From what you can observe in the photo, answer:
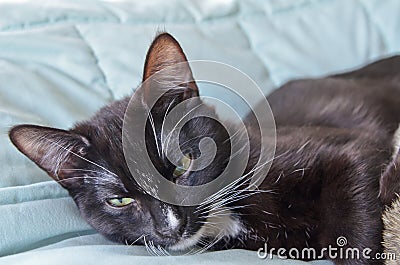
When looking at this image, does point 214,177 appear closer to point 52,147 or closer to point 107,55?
point 52,147

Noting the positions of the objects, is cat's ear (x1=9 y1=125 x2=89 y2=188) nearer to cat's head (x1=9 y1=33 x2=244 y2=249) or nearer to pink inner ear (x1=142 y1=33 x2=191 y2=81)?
cat's head (x1=9 y1=33 x2=244 y2=249)

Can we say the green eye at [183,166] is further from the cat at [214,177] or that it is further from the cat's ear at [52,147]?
the cat's ear at [52,147]

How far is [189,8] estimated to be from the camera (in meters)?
1.60

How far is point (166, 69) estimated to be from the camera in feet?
3.16

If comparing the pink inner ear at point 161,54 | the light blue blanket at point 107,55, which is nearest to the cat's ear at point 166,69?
the pink inner ear at point 161,54

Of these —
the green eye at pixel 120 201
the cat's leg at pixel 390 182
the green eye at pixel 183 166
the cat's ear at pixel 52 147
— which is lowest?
the cat's leg at pixel 390 182

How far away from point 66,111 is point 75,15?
0.31 metres

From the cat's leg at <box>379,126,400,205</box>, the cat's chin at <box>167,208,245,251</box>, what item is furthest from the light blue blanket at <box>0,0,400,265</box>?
the cat's leg at <box>379,126,400,205</box>

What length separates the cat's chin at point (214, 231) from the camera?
935 mm

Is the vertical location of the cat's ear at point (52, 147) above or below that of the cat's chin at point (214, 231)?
above

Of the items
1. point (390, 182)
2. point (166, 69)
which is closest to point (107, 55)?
point (166, 69)

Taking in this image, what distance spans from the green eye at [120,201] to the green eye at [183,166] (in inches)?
3.2

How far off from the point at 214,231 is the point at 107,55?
1.98 ft

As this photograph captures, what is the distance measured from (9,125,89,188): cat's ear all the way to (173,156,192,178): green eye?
0.15 meters
